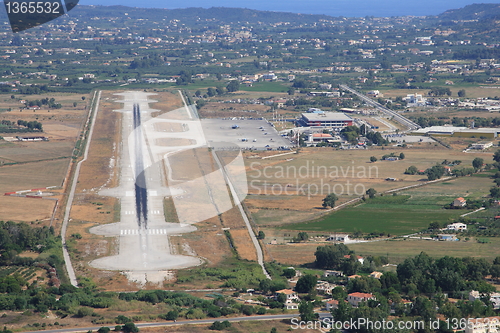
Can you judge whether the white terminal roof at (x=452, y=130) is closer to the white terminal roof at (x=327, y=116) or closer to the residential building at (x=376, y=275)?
the white terminal roof at (x=327, y=116)

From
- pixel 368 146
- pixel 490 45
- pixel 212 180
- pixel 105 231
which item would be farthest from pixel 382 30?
pixel 105 231

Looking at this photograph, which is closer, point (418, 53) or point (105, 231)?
point (105, 231)

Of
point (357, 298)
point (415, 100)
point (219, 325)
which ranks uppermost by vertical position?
point (219, 325)

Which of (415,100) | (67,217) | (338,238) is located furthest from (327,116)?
(67,217)

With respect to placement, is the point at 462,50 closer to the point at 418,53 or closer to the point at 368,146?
the point at 418,53

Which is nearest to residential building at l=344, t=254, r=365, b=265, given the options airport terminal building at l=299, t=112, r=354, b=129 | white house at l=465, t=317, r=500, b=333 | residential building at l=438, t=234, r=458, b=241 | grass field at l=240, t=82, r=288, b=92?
residential building at l=438, t=234, r=458, b=241

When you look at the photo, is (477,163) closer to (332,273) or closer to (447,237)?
(447,237)
